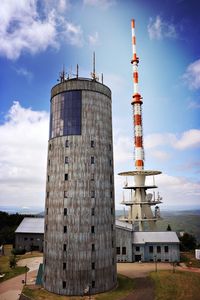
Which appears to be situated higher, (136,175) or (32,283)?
(136,175)

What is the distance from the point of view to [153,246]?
68.7 meters

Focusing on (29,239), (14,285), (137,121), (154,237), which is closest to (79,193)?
(14,285)

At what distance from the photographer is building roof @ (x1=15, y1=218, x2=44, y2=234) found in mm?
81662

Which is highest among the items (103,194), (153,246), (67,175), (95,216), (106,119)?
(106,119)

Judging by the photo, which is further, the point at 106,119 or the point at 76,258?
the point at 106,119

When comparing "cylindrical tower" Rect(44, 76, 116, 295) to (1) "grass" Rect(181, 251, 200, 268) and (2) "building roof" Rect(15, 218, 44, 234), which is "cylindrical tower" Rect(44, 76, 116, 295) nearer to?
(1) "grass" Rect(181, 251, 200, 268)

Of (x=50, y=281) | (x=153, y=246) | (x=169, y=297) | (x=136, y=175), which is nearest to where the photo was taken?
(x=169, y=297)

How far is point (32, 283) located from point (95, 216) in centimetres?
1810

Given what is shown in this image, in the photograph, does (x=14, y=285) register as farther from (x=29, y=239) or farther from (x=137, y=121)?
(x=137, y=121)

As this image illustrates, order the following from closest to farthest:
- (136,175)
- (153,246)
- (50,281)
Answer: (50,281)
(153,246)
(136,175)

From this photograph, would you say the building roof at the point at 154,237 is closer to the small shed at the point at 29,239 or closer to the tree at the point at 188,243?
the tree at the point at 188,243

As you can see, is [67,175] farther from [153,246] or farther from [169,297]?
[153,246]

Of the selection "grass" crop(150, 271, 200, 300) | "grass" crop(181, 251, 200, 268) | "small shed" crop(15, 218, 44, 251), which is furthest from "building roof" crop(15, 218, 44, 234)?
"grass" crop(181, 251, 200, 268)

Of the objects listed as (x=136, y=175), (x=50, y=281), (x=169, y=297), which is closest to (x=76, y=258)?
(x=50, y=281)
